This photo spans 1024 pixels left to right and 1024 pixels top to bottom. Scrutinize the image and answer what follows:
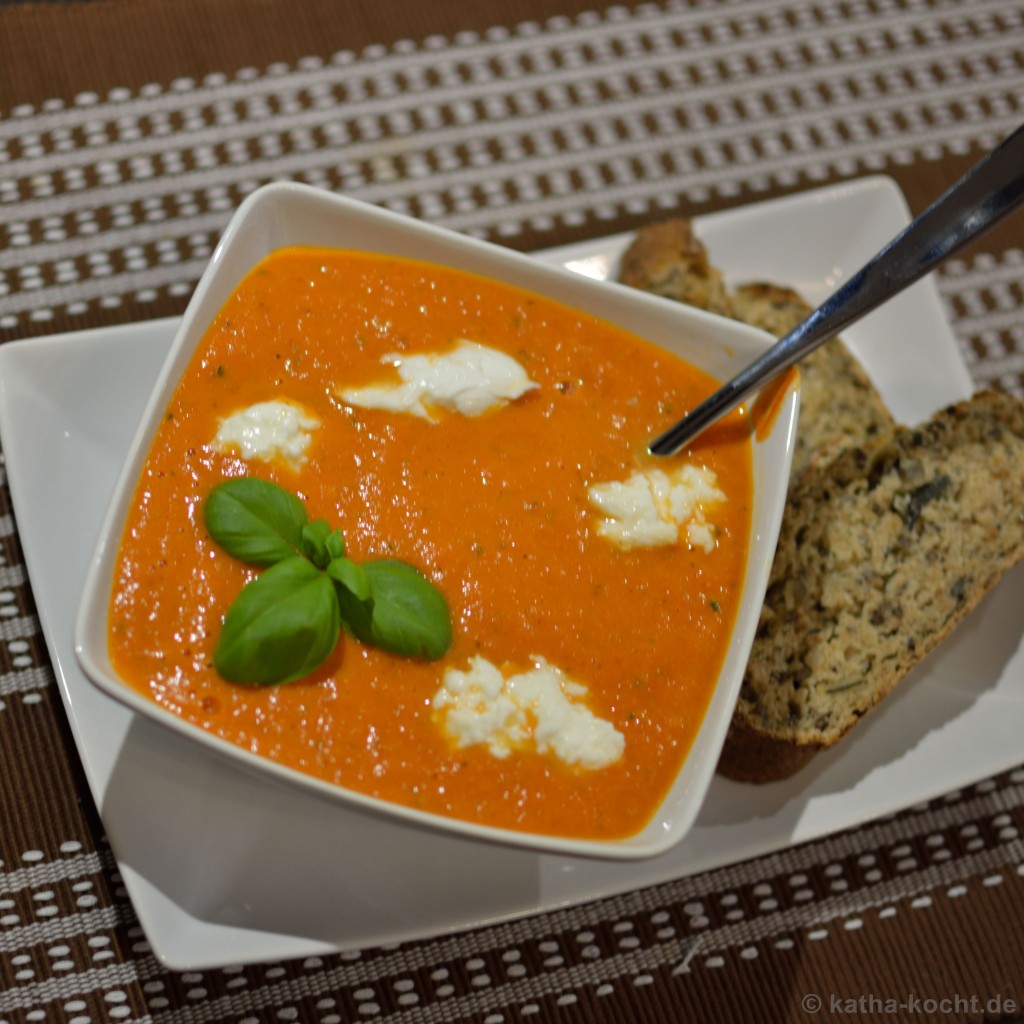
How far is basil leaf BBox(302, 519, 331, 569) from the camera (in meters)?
1.93

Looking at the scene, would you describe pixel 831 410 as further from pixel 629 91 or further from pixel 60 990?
pixel 60 990

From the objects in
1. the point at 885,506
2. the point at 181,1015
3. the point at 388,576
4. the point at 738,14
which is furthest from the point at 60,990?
the point at 738,14

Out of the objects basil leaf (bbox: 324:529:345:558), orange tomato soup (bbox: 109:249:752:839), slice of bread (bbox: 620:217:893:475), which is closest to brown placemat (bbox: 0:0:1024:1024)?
slice of bread (bbox: 620:217:893:475)

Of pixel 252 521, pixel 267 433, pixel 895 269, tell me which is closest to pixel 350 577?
pixel 252 521

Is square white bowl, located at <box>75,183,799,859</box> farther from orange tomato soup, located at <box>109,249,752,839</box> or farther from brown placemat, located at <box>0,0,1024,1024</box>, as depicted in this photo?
brown placemat, located at <box>0,0,1024,1024</box>

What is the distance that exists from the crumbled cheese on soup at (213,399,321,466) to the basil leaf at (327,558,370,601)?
259mm

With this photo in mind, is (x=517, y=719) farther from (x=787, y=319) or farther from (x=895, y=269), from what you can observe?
(x=787, y=319)

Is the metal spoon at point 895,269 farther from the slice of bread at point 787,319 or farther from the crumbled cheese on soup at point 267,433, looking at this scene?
the crumbled cheese on soup at point 267,433

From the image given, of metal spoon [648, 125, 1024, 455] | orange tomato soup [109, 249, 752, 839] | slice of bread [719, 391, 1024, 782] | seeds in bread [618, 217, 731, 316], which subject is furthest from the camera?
seeds in bread [618, 217, 731, 316]

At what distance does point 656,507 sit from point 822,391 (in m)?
0.85

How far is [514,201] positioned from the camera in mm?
3049

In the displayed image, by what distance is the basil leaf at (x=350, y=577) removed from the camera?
187 cm

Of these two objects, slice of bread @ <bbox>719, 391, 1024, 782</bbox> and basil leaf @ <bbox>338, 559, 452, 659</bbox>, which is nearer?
basil leaf @ <bbox>338, 559, 452, 659</bbox>

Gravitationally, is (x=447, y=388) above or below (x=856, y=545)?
above
